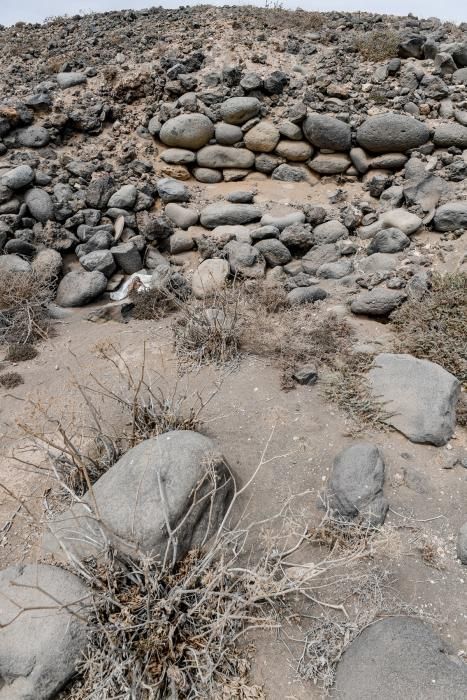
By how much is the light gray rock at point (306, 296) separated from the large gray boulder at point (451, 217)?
2.08 m

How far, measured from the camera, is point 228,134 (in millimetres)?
8812

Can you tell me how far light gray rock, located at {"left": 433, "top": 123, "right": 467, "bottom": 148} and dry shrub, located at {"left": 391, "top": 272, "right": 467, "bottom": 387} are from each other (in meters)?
3.64

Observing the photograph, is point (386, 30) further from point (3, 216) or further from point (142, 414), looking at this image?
point (142, 414)

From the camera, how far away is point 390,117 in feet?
26.9

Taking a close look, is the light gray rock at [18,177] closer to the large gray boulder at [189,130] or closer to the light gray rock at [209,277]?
the large gray boulder at [189,130]

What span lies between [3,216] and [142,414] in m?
4.78

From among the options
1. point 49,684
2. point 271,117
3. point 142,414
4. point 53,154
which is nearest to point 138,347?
point 142,414

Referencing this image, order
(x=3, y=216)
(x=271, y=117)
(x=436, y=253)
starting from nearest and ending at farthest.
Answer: (x=436, y=253) → (x=3, y=216) → (x=271, y=117)

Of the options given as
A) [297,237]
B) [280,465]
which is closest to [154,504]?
[280,465]

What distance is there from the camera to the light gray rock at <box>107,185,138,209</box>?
7.89 m

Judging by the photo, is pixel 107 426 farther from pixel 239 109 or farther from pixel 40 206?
pixel 239 109

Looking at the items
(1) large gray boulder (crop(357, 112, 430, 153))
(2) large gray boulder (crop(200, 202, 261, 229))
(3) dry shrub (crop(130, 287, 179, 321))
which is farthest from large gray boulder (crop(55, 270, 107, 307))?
(1) large gray boulder (crop(357, 112, 430, 153))

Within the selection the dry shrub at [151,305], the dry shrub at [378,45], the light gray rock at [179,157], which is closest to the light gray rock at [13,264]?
the dry shrub at [151,305]

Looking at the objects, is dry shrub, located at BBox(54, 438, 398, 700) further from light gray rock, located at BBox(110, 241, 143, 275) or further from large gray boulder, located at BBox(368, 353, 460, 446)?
light gray rock, located at BBox(110, 241, 143, 275)
